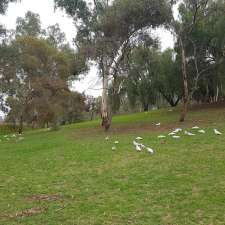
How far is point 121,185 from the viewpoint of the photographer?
37.0ft

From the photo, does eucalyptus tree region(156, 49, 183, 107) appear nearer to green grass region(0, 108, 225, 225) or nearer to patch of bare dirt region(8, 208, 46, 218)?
green grass region(0, 108, 225, 225)

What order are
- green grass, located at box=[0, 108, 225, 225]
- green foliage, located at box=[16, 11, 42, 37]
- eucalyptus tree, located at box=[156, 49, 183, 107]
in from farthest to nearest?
green foliage, located at box=[16, 11, 42, 37] < eucalyptus tree, located at box=[156, 49, 183, 107] < green grass, located at box=[0, 108, 225, 225]

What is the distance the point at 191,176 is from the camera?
462 inches

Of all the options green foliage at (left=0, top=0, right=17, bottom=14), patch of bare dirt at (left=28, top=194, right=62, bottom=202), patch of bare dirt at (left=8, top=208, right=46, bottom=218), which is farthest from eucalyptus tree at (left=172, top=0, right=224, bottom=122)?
patch of bare dirt at (left=8, top=208, right=46, bottom=218)

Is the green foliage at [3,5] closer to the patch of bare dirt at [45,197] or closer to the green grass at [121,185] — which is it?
the green grass at [121,185]

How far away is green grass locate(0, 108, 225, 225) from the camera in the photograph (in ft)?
28.2

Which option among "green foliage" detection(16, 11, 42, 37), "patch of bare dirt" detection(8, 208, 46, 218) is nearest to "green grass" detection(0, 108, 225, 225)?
"patch of bare dirt" detection(8, 208, 46, 218)

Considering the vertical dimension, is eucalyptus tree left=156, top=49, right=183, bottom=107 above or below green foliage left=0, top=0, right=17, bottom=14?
below

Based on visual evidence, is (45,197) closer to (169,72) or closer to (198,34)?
(198,34)

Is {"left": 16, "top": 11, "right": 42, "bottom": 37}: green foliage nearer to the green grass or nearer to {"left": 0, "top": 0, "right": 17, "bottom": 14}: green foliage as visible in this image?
{"left": 0, "top": 0, "right": 17, "bottom": 14}: green foliage

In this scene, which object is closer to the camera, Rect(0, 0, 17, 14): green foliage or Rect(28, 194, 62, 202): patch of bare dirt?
Rect(28, 194, 62, 202): patch of bare dirt

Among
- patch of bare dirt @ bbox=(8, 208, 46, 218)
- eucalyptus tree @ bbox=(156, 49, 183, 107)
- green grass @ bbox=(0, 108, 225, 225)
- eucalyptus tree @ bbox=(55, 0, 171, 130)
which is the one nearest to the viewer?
green grass @ bbox=(0, 108, 225, 225)

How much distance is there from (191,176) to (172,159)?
285 centimetres

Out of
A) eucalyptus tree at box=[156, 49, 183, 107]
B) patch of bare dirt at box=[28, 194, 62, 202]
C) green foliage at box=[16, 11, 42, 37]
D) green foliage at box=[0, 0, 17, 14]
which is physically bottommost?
patch of bare dirt at box=[28, 194, 62, 202]
